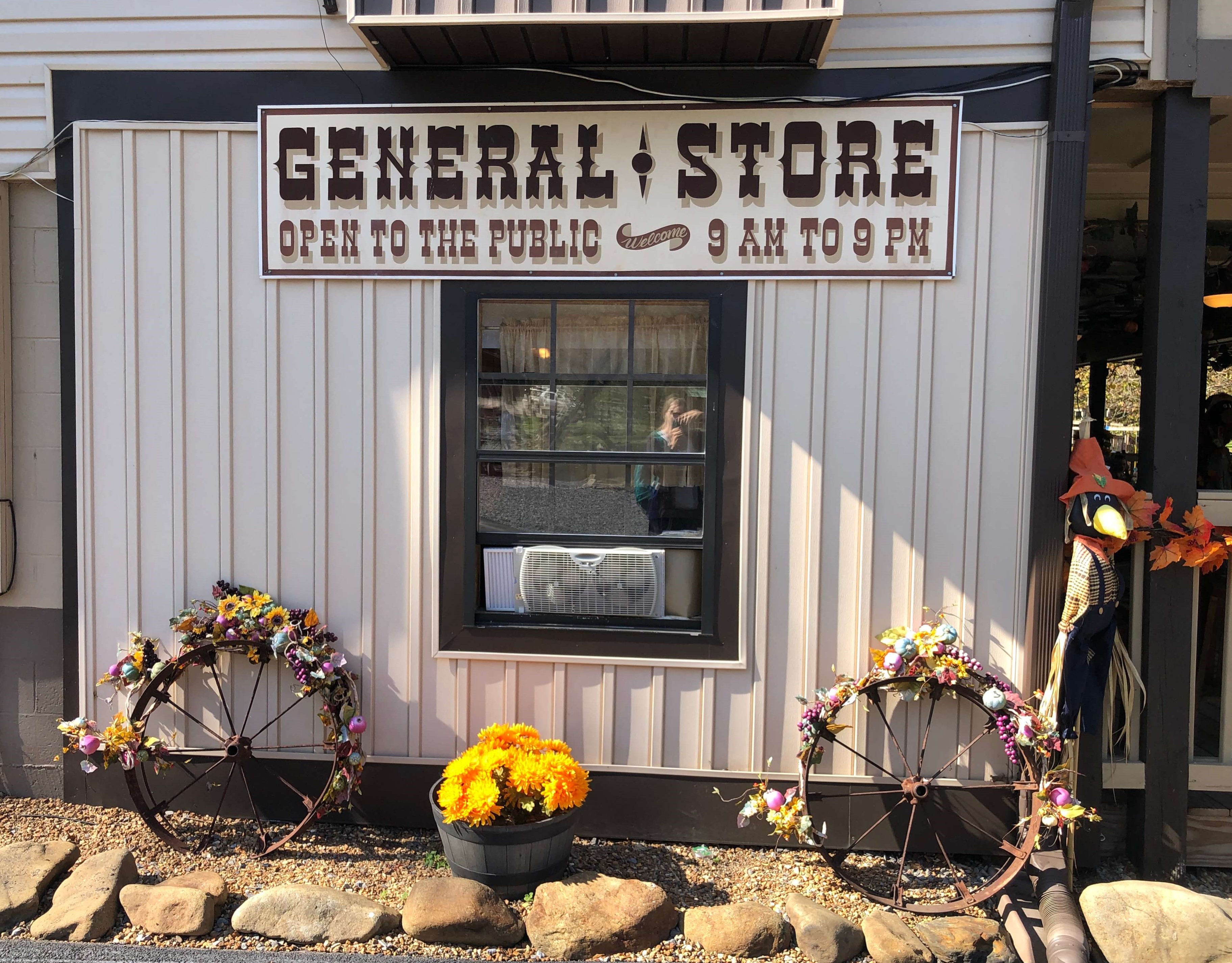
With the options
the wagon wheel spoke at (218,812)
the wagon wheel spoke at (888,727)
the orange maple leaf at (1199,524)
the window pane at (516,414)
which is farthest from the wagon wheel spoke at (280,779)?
the orange maple leaf at (1199,524)

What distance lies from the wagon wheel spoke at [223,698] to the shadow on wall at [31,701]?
2.62 feet

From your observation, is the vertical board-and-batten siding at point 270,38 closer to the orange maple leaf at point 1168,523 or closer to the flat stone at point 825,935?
the orange maple leaf at point 1168,523

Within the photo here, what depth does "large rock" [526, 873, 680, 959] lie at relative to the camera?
3.07 m

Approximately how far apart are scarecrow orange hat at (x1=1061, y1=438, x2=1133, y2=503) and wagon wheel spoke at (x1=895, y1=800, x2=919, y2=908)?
147 centimetres

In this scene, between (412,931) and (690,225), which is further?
(690,225)

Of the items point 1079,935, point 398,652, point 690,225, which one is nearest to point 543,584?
point 398,652

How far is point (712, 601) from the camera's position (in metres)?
3.81

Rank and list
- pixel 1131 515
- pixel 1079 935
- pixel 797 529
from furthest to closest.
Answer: pixel 797 529
pixel 1131 515
pixel 1079 935

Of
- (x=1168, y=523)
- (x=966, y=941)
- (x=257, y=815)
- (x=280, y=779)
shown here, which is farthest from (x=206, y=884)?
(x=1168, y=523)

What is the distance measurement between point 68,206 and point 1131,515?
A: 492 cm

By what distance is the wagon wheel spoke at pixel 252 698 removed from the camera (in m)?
3.97

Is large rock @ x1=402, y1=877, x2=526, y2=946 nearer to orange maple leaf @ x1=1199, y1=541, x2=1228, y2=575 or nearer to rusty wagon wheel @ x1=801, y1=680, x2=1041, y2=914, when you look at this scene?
rusty wagon wheel @ x1=801, y1=680, x2=1041, y2=914

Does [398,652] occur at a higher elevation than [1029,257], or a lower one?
lower

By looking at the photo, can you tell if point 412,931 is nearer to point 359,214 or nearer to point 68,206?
point 359,214
